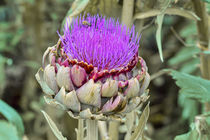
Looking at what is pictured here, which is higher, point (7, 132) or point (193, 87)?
point (193, 87)

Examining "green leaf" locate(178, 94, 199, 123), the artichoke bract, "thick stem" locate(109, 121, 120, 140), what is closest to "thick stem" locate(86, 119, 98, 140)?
the artichoke bract

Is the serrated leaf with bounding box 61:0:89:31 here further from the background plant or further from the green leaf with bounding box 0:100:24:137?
the green leaf with bounding box 0:100:24:137

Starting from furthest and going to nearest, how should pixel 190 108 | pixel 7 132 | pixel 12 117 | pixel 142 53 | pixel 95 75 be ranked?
pixel 142 53 → pixel 190 108 → pixel 7 132 → pixel 12 117 → pixel 95 75

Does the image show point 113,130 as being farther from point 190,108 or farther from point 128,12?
point 190,108

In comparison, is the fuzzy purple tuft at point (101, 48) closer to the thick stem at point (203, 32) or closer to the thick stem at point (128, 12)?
the thick stem at point (128, 12)

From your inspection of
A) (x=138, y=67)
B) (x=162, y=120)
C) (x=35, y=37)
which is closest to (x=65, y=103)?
(x=138, y=67)

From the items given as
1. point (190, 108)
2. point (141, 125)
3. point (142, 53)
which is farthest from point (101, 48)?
point (142, 53)

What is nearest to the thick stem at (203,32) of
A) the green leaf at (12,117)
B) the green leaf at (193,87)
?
the green leaf at (193,87)
